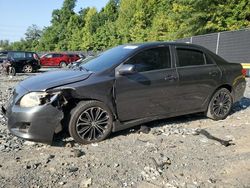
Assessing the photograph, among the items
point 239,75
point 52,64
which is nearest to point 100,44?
point 52,64

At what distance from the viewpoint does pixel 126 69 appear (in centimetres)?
560

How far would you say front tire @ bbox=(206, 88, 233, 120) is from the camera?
706 centimetres

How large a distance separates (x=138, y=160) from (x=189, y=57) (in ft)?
9.11

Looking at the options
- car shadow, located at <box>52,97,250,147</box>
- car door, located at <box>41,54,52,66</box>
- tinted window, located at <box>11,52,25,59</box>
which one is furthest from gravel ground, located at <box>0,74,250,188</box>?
car door, located at <box>41,54,52,66</box>

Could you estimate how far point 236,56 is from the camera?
18109mm

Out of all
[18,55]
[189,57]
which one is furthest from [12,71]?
[189,57]

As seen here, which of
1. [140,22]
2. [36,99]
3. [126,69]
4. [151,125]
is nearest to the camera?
[36,99]

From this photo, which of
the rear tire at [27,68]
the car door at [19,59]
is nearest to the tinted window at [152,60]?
the car door at [19,59]

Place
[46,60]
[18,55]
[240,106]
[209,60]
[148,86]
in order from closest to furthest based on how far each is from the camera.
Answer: [148,86], [209,60], [240,106], [18,55], [46,60]

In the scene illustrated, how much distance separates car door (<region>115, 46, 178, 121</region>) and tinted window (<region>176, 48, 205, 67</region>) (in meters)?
0.27

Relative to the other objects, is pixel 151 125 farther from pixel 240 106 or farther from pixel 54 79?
pixel 240 106

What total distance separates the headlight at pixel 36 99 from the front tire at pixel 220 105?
3445 mm

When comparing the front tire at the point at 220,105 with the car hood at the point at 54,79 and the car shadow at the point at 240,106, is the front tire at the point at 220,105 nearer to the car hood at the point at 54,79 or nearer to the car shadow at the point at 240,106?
the car shadow at the point at 240,106

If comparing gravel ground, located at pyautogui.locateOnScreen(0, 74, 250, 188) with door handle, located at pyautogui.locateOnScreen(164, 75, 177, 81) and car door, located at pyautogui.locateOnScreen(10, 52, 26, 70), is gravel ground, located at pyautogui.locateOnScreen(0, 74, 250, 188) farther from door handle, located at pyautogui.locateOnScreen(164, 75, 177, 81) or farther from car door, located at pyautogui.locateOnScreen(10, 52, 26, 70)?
car door, located at pyautogui.locateOnScreen(10, 52, 26, 70)
